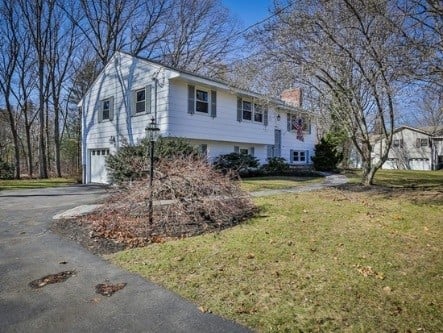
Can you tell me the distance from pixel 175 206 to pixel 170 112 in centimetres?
911

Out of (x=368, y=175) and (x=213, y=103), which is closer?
(x=368, y=175)

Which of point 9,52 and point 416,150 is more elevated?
point 9,52

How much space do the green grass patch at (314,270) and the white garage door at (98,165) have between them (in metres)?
14.1

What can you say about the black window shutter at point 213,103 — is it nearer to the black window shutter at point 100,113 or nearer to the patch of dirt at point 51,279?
the black window shutter at point 100,113

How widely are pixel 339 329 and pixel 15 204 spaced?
10765mm

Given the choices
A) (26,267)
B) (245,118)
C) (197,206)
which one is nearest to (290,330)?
(26,267)

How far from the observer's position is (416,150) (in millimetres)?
39750

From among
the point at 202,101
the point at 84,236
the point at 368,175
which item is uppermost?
the point at 202,101

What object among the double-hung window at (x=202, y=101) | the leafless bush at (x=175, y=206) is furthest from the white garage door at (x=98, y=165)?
the leafless bush at (x=175, y=206)

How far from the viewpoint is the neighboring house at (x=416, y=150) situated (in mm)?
38594

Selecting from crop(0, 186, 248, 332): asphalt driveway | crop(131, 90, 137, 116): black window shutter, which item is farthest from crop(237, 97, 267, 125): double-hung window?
crop(0, 186, 248, 332): asphalt driveway

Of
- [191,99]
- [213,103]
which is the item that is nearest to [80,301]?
[191,99]

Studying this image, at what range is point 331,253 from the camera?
17.3ft

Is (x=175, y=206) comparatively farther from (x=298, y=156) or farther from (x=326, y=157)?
(x=298, y=156)
